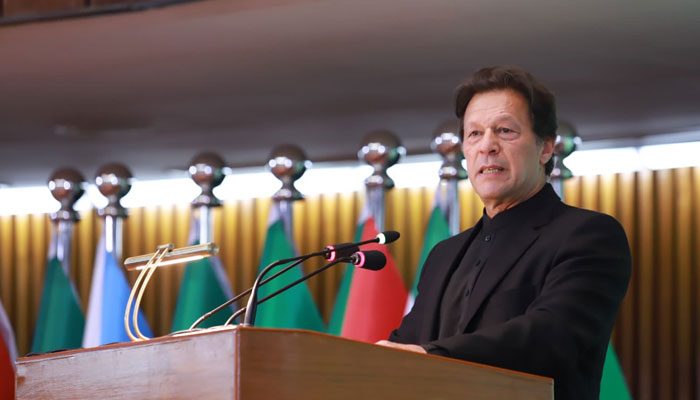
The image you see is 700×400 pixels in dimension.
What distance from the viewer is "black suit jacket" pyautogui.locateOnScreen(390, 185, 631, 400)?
2.03 meters

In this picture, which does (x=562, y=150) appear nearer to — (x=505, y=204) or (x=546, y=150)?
(x=546, y=150)

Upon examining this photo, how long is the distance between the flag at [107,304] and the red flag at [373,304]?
0.95m

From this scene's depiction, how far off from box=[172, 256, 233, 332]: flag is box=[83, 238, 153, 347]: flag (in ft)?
0.67

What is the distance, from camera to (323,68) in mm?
3965

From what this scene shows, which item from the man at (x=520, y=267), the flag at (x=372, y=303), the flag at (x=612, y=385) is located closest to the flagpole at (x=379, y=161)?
the flag at (x=372, y=303)

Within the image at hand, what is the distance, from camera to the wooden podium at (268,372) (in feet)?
5.12

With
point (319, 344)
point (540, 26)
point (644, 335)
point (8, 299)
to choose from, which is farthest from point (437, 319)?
point (8, 299)

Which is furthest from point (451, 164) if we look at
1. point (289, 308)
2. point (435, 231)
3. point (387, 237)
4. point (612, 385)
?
point (387, 237)

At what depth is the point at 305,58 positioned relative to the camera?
389 cm

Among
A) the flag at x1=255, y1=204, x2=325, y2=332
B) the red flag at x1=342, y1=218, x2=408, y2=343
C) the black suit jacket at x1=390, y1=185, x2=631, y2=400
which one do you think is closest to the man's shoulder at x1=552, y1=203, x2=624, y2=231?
the black suit jacket at x1=390, y1=185, x2=631, y2=400

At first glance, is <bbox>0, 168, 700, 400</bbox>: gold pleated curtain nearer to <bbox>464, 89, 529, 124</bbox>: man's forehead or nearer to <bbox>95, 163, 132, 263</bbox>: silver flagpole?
<bbox>95, 163, 132, 263</bbox>: silver flagpole

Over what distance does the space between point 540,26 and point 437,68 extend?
1.63 feet

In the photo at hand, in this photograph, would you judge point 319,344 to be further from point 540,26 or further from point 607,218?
point 540,26

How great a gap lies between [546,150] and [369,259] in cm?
72
